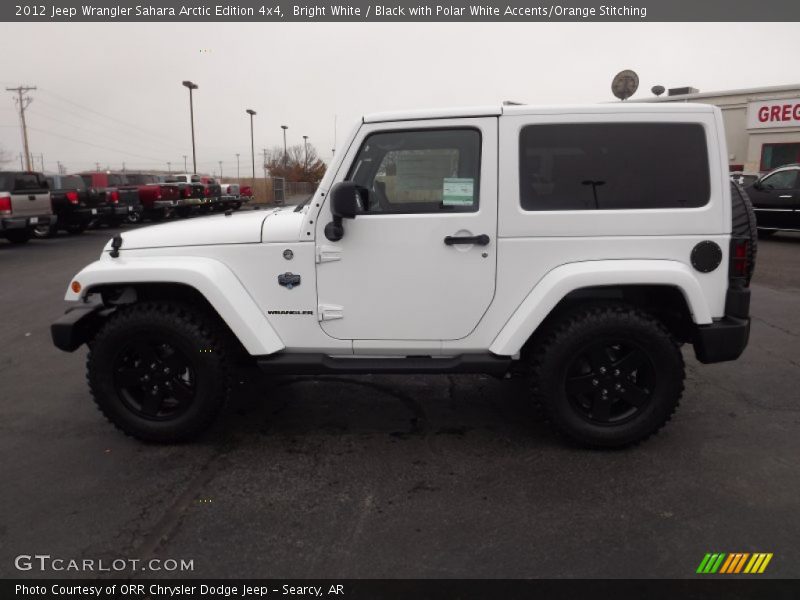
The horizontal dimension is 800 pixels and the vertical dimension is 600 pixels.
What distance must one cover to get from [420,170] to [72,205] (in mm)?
16540

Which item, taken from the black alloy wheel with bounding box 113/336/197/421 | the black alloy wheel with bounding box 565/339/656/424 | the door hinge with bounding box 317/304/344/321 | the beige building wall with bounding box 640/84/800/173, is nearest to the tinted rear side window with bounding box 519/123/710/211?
the black alloy wheel with bounding box 565/339/656/424

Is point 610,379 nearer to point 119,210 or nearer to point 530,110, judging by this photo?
point 530,110

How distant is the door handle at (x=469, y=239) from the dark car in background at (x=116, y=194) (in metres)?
17.5

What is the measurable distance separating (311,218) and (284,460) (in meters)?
1.46

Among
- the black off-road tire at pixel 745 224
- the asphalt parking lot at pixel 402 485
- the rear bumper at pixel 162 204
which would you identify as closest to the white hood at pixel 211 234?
the asphalt parking lot at pixel 402 485

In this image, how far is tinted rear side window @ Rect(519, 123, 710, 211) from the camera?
3.45 m

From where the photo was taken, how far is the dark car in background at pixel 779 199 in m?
13.4

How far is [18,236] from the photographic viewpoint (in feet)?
50.4

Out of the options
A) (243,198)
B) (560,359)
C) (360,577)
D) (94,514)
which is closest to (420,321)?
(560,359)

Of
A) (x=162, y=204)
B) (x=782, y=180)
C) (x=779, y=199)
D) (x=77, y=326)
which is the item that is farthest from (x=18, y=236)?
(x=782, y=180)

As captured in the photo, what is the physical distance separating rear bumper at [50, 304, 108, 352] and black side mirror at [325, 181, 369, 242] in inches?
64.6

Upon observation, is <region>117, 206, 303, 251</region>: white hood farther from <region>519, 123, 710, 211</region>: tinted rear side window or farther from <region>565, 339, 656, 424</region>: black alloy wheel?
<region>565, 339, 656, 424</region>: black alloy wheel

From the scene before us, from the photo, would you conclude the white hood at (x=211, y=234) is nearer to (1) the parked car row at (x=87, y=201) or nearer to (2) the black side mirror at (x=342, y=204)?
(2) the black side mirror at (x=342, y=204)

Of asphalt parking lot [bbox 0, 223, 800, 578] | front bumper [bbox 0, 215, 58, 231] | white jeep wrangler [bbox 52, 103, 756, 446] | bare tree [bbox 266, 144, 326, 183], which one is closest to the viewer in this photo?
asphalt parking lot [bbox 0, 223, 800, 578]
